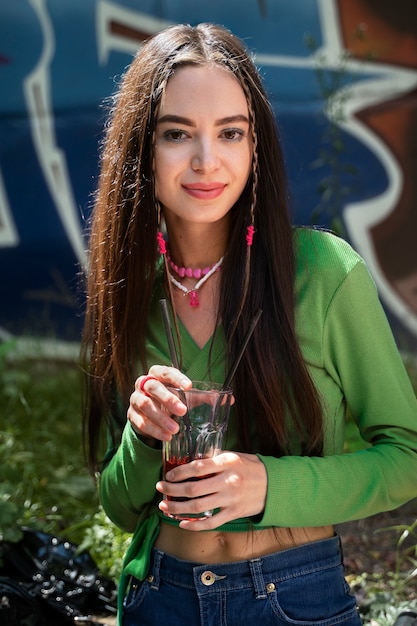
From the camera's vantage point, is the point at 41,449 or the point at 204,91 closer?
the point at 204,91

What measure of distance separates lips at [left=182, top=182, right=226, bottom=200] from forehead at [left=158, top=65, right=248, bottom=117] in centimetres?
16

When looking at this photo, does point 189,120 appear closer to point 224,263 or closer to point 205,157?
point 205,157

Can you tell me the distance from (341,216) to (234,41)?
3.06 meters

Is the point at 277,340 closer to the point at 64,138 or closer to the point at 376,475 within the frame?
the point at 376,475

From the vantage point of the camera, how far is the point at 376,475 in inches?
85.1

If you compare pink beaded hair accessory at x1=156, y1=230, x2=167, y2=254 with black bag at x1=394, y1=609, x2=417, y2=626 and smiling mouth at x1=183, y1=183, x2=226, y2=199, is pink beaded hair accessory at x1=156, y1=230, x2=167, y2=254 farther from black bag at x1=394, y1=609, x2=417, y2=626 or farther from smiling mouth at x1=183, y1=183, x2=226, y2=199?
black bag at x1=394, y1=609, x2=417, y2=626

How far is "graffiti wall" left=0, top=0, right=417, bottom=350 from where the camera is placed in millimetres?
5215

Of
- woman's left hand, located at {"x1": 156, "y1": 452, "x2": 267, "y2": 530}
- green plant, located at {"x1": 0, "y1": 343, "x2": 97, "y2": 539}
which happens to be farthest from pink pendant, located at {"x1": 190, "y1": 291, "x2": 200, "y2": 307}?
green plant, located at {"x1": 0, "y1": 343, "x2": 97, "y2": 539}

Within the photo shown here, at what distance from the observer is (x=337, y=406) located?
7.57 feet

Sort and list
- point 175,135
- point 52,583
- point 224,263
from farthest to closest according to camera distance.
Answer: point 52,583
point 224,263
point 175,135

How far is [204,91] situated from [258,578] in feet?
3.54

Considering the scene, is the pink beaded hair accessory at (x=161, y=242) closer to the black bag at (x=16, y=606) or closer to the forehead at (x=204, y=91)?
the forehead at (x=204, y=91)

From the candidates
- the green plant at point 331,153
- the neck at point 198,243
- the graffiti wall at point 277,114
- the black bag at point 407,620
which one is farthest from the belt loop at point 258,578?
the green plant at point 331,153

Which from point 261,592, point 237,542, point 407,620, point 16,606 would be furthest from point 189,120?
point 16,606
